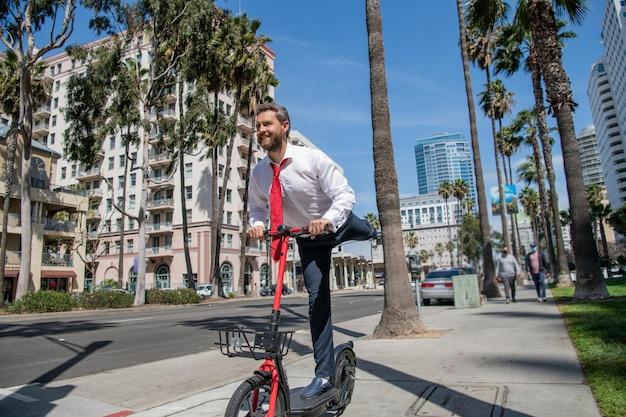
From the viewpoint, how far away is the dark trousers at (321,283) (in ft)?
10.3

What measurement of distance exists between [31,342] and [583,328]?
9.79 m

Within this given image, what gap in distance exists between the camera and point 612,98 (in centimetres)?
14800

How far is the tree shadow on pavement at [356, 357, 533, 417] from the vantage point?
325 centimetres

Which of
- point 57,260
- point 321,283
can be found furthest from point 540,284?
point 57,260

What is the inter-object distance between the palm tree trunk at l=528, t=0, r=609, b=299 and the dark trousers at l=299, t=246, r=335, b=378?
35.5ft

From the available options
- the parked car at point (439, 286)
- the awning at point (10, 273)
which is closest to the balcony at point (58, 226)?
the awning at point (10, 273)

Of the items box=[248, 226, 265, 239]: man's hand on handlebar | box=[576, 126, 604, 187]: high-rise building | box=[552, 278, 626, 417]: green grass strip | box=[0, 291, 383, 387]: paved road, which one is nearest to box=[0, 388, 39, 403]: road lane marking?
box=[0, 291, 383, 387]: paved road

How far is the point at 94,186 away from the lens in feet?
199

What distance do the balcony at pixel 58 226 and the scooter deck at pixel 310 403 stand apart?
Result: 128ft

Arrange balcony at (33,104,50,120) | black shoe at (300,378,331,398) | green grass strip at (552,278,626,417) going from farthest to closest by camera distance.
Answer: balcony at (33,104,50,120), green grass strip at (552,278,626,417), black shoe at (300,378,331,398)

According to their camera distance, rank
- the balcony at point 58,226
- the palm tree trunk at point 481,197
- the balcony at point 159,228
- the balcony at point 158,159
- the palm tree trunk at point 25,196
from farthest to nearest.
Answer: the balcony at point 158,159 < the balcony at point 159,228 < the balcony at point 58,226 < the palm tree trunk at point 25,196 < the palm tree trunk at point 481,197

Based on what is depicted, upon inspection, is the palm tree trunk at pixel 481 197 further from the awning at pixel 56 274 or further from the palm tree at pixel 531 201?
the palm tree at pixel 531 201

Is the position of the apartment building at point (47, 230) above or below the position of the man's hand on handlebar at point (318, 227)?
above

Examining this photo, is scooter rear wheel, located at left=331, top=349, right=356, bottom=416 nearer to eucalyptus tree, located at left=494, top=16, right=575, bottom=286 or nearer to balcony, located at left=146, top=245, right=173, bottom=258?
eucalyptus tree, located at left=494, top=16, right=575, bottom=286
